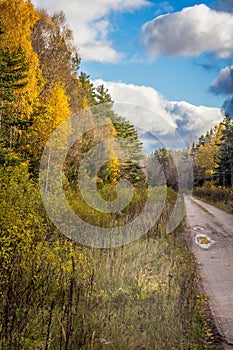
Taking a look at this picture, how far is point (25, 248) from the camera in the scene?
5.79 m

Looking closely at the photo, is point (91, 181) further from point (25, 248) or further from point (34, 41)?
point (25, 248)

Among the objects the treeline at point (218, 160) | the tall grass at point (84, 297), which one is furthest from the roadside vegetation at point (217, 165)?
the tall grass at point (84, 297)

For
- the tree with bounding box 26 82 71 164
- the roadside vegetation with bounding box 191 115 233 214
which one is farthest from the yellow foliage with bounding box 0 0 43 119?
the roadside vegetation with bounding box 191 115 233 214

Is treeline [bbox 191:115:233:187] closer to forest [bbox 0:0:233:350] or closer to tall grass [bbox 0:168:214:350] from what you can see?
forest [bbox 0:0:233:350]

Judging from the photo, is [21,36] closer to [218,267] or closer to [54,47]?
[54,47]

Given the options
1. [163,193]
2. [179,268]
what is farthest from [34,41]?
[179,268]

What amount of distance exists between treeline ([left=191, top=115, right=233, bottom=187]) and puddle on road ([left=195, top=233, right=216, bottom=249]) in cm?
4183

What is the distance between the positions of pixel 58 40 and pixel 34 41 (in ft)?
4.68

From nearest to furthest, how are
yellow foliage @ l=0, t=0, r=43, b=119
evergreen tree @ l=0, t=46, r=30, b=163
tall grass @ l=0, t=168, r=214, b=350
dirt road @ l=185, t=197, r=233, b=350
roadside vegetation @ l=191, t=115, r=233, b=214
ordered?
1. tall grass @ l=0, t=168, r=214, b=350
2. dirt road @ l=185, t=197, r=233, b=350
3. evergreen tree @ l=0, t=46, r=30, b=163
4. yellow foliage @ l=0, t=0, r=43, b=119
5. roadside vegetation @ l=191, t=115, r=233, b=214

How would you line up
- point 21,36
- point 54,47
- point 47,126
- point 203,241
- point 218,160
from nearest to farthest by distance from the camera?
point 203,241 → point 21,36 → point 47,126 → point 54,47 → point 218,160

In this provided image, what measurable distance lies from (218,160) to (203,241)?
52.3m

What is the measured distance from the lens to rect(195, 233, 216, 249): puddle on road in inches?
474

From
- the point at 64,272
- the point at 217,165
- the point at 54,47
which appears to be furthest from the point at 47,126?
the point at 217,165

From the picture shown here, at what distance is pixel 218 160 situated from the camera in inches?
2482
